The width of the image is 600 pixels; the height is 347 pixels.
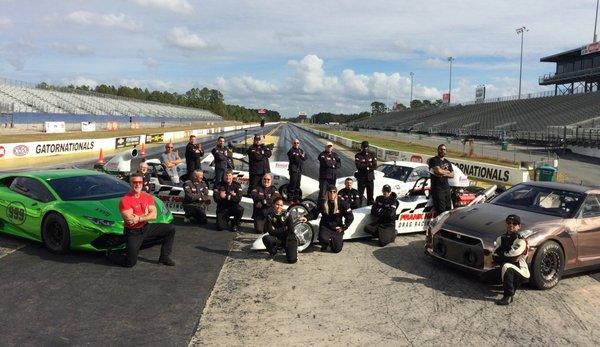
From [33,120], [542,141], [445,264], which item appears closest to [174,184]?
[445,264]

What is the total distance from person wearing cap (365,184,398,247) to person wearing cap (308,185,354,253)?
850mm

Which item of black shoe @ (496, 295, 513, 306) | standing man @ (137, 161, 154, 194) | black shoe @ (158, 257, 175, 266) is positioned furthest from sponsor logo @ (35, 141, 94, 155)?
black shoe @ (496, 295, 513, 306)

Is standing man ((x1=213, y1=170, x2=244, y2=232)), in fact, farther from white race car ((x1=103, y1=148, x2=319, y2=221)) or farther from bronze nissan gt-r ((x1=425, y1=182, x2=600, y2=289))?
bronze nissan gt-r ((x1=425, y1=182, x2=600, y2=289))

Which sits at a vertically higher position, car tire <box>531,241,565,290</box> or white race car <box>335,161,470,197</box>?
white race car <box>335,161,470,197</box>

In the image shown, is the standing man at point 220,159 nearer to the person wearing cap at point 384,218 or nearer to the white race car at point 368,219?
the white race car at point 368,219

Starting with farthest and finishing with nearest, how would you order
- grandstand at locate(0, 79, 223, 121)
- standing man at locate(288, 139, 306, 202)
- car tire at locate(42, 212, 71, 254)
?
grandstand at locate(0, 79, 223, 121)
standing man at locate(288, 139, 306, 202)
car tire at locate(42, 212, 71, 254)

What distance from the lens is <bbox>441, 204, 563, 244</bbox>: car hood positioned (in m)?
6.79

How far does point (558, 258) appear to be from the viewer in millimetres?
6770

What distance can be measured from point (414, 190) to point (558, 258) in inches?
206

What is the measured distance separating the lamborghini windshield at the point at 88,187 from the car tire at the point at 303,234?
124 inches

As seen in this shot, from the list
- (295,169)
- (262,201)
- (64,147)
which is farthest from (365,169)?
(64,147)

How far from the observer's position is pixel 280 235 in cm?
796

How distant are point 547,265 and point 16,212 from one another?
8.49 meters

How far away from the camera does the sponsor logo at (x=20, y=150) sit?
78.8 ft
